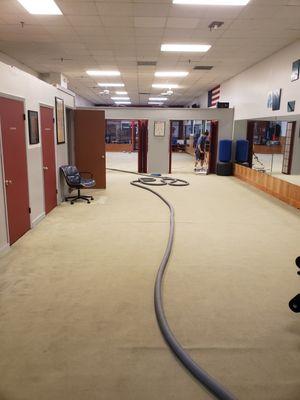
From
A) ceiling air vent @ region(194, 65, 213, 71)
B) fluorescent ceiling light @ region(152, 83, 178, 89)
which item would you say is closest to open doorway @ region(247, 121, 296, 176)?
ceiling air vent @ region(194, 65, 213, 71)

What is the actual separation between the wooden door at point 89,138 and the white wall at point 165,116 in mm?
3505

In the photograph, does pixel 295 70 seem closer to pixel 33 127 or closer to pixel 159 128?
pixel 33 127

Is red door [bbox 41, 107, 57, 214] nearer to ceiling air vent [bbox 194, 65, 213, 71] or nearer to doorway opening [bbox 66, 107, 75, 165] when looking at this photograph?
doorway opening [bbox 66, 107, 75, 165]

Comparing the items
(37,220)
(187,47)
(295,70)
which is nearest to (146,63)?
(187,47)

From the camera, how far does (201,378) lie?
7.60ft

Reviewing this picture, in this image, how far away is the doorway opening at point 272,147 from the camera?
8328 millimetres

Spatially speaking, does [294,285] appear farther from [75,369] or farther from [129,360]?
[75,369]

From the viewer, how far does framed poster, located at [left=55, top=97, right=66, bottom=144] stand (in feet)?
24.3

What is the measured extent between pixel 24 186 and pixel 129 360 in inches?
148

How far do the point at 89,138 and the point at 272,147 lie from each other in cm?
524

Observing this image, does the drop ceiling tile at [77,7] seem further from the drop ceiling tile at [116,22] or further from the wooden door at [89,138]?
the wooden door at [89,138]

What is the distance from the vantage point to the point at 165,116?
41.7ft

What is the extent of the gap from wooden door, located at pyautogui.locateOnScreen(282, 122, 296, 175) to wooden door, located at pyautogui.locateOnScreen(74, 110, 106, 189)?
4.85m

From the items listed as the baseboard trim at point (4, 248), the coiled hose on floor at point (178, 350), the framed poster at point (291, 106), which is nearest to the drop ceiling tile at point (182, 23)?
the framed poster at point (291, 106)
